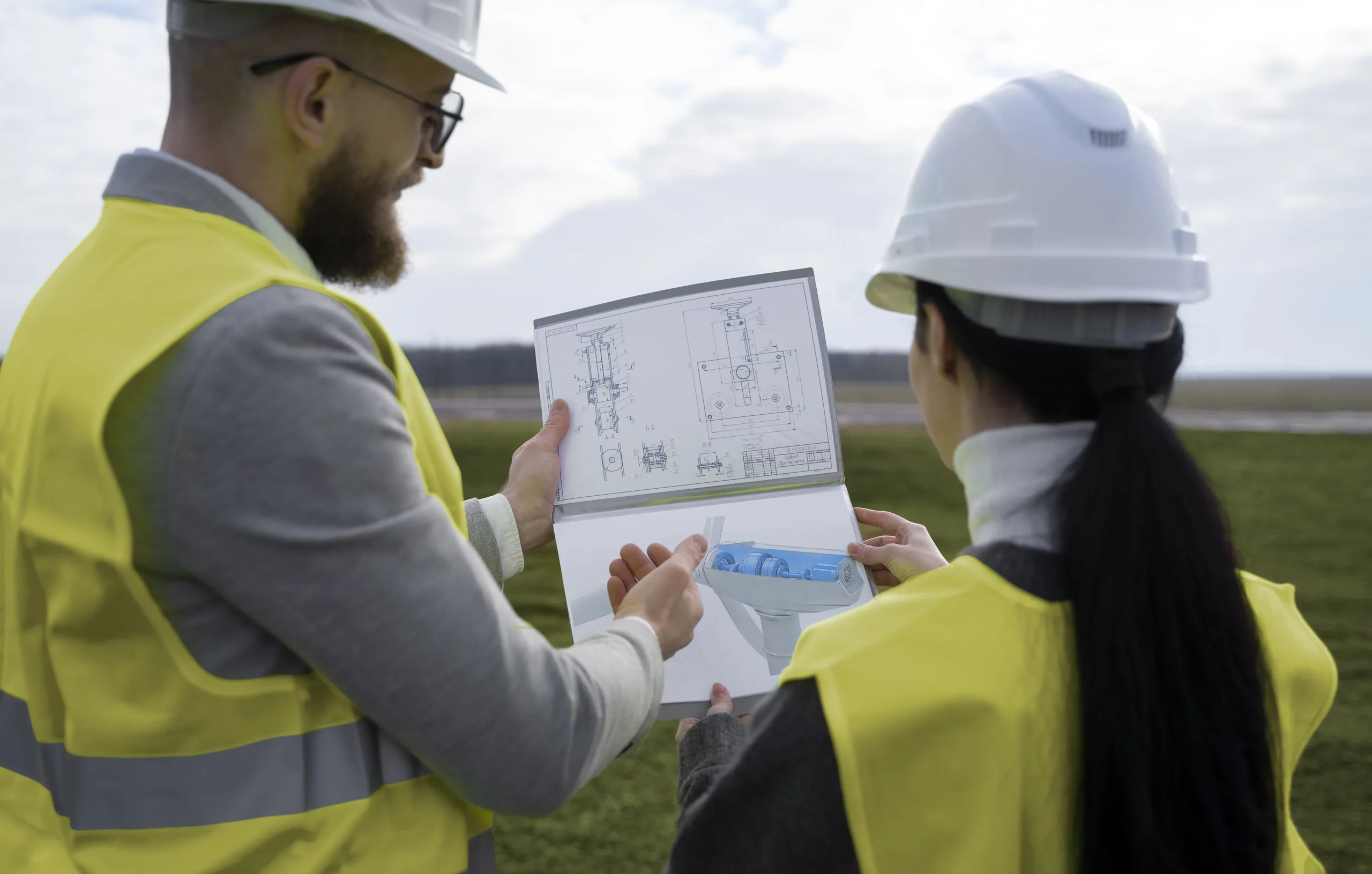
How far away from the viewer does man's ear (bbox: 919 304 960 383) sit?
135 cm

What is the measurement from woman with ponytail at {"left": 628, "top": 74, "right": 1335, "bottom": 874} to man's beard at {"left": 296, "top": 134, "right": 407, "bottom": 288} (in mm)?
837

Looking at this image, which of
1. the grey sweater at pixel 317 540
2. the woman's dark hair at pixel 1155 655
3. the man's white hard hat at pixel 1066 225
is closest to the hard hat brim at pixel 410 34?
the grey sweater at pixel 317 540

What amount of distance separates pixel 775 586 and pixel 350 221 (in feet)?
3.50

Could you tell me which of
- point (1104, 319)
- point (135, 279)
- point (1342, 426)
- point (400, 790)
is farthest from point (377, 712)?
point (1342, 426)

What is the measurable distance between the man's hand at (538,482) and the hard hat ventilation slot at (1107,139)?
1.23 metres

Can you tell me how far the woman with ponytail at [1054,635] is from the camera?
113 centimetres

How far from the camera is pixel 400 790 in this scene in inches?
49.2

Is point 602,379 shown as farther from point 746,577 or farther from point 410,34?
point 410,34

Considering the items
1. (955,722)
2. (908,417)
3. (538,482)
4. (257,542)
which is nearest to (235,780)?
(257,542)

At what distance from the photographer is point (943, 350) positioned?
136cm

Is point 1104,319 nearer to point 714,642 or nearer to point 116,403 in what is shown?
point 714,642

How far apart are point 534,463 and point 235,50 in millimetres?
1039

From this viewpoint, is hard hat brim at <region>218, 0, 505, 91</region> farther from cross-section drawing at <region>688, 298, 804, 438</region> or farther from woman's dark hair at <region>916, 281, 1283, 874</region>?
woman's dark hair at <region>916, 281, 1283, 874</region>

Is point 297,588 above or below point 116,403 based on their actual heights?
below
